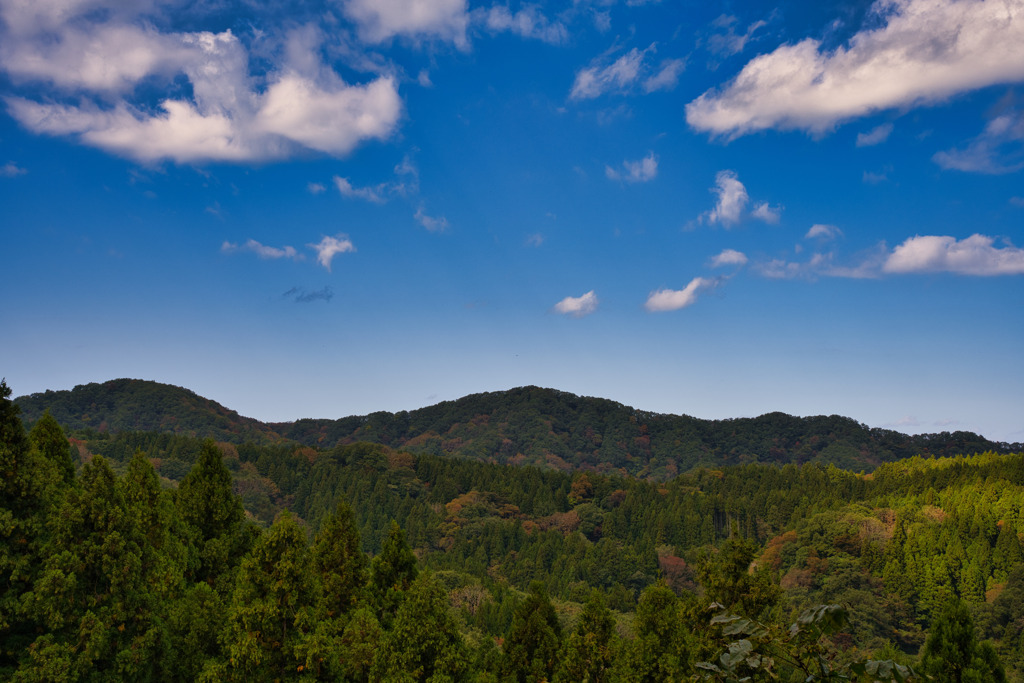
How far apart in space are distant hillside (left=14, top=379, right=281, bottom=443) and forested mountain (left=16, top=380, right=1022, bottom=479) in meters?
0.27

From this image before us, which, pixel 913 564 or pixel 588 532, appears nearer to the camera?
pixel 913 564

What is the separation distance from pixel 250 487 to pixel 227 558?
6863 centimetres

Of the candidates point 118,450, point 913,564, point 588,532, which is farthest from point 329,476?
point 913,564

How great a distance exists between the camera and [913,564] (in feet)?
161

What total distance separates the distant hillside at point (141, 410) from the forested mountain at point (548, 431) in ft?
0.89

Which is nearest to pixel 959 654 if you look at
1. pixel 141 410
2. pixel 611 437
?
pixel 611 437

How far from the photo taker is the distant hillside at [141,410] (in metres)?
150

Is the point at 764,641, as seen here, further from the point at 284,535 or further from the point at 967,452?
the point at 967,452

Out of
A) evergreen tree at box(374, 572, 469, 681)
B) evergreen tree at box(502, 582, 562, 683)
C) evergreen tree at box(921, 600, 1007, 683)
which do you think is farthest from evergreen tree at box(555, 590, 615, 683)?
evergreen tree at box(921, 600, 1007, 683)

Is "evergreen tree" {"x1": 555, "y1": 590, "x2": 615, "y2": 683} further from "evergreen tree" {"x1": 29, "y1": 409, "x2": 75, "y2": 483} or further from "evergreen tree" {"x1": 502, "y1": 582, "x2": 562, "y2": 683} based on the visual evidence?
"evergreen tree" {"x1": 29, "y1": 409, "x2": 75, "y2": 483}

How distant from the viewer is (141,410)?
157750mm

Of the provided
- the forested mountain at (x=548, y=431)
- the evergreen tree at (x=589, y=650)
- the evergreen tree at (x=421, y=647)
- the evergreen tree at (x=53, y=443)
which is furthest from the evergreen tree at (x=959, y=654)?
the forested mountain at (x=548, y=431)

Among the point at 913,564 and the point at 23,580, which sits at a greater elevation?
the point at 23,580

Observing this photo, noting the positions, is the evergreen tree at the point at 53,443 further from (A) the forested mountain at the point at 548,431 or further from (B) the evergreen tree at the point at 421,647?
(A) the forested mountain at the point at 548,431
